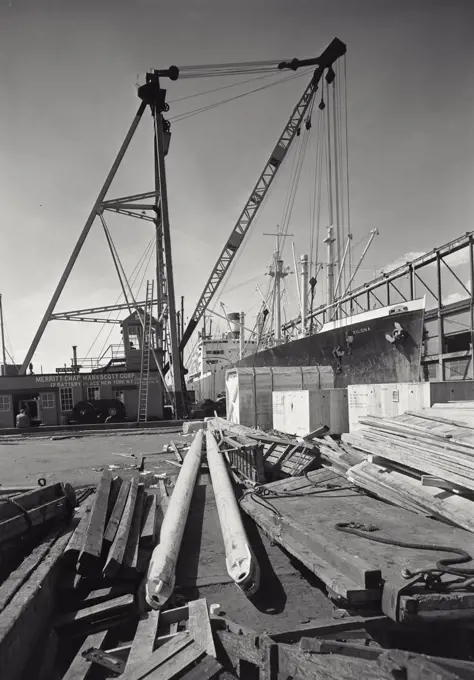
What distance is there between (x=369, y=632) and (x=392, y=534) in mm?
1421

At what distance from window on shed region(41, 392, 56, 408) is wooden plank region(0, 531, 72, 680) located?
21694mm

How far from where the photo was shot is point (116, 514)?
5789 mm

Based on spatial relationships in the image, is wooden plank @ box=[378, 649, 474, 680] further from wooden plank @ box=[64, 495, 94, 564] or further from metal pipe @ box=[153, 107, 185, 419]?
metal pipe @ box=[153, 107, 185, 419]

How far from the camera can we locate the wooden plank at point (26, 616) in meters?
3.23

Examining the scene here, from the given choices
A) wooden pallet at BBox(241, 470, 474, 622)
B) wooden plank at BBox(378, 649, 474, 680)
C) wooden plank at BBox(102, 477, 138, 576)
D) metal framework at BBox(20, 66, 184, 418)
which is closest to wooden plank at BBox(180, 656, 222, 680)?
wooden pallet at BBox(241, 470, 474, 622)

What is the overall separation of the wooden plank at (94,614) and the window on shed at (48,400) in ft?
73.2

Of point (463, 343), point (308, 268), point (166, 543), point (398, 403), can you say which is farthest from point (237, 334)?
point (166, 543)

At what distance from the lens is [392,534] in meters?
4.84

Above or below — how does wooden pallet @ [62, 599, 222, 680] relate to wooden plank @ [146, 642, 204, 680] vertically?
below

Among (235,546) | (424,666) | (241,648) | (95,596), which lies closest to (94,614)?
(95,596)

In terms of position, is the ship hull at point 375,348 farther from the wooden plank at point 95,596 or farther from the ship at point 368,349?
the wooden plank at point 95,596

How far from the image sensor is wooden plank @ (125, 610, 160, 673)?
10.9 feet

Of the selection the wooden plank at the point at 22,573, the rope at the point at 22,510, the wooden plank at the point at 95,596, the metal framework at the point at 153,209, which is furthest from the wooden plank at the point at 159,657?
the metal framework at the point at 153,209

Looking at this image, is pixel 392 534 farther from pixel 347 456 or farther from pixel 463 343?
pixel 463 343
